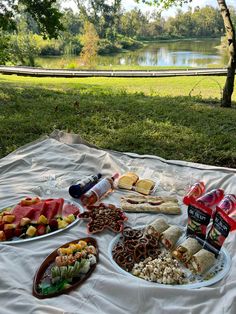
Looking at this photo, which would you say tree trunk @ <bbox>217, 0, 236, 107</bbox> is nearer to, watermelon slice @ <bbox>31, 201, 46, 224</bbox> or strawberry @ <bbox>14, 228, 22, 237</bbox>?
watermelon slice @ <bbox>31, 201, 46, 224</bbox>

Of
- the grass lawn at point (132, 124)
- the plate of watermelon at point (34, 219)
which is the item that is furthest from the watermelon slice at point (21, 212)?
the grass lawn at point (132, 124)

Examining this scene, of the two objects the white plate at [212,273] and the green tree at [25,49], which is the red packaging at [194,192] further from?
the green tree at [25,49]

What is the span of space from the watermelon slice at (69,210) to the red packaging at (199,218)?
89 centimetres

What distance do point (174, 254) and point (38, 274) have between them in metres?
0.81

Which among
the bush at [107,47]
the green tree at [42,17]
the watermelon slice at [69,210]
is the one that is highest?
the green tree at [42,17]

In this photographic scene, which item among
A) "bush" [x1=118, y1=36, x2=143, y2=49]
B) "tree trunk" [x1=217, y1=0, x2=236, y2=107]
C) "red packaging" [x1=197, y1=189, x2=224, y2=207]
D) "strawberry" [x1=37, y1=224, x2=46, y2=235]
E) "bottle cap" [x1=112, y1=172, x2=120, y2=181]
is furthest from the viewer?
"bush" [x1=118, y1=36, x2=143, y2=49]

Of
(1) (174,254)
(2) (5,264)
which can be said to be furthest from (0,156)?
(1) (174,254)

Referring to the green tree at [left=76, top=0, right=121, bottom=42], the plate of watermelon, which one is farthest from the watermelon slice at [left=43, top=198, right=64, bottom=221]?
the green tree at [left=76, top=0, right=121, bottom=42]

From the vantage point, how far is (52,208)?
2738 mm

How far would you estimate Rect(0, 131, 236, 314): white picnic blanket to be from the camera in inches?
77.1

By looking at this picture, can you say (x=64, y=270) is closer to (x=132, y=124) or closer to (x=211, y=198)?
(x=211, y=198)

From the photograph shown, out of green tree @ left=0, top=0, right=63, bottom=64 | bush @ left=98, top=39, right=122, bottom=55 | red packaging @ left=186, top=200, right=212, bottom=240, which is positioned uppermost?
green tree @ left=0, top=0, right=63, bottom=64

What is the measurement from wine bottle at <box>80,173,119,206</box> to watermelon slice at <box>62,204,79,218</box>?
0.35ft

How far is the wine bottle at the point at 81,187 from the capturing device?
120 inches
